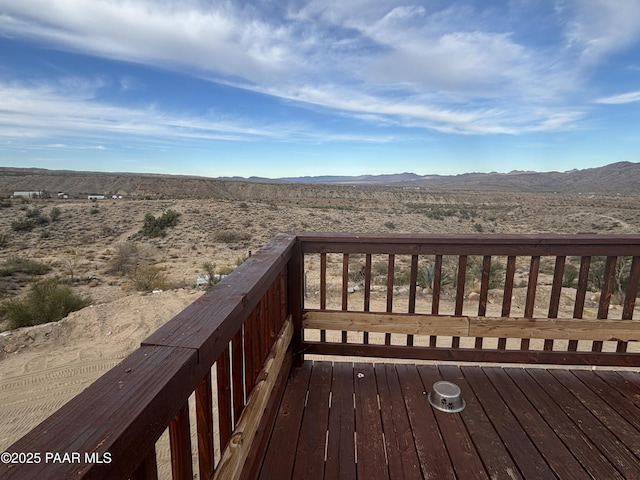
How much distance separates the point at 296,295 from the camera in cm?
256

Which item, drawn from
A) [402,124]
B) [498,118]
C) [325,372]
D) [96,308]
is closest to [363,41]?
[96,308]

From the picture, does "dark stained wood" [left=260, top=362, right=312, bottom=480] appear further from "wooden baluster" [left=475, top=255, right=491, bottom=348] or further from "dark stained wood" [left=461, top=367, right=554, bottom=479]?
"wooden baluster" [left=475, top=255, right=491, bottom=348]

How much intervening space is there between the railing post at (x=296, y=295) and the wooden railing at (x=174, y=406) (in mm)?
616

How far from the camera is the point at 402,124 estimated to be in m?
42.8

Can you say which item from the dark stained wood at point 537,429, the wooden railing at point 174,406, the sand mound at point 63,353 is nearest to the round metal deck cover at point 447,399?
the dark stained wood at point 537,429

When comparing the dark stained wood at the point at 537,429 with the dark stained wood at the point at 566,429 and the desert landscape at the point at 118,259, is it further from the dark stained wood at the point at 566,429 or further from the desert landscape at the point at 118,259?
the desert landscape at the point at 118,259

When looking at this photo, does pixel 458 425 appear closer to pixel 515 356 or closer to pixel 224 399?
pixel 515 356

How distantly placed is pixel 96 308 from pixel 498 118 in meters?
32.5

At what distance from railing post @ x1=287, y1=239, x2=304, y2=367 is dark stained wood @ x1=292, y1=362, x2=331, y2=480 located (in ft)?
0.63

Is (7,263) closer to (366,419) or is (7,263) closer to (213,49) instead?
(213,49)

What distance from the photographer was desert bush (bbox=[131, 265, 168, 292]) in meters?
8.51

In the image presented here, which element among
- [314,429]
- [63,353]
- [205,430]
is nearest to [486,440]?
[314,429]

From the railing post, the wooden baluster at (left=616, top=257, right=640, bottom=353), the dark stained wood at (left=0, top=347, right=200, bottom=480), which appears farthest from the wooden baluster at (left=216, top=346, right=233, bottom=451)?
the wooden baluster at (left=616, top=257, right=640, bottom=353)

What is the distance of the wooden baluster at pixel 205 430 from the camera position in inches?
42.8
